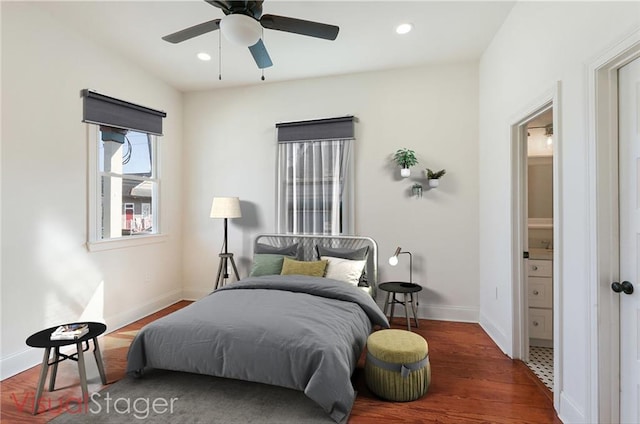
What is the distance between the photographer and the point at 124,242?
141 inches

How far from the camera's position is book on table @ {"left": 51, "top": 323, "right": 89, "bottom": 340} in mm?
2111

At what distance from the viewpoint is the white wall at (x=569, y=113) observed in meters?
1.67

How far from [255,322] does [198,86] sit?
11.8ft

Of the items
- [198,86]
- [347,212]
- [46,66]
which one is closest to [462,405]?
[347,212]

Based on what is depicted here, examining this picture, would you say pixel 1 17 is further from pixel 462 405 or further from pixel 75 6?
pixel 462 405

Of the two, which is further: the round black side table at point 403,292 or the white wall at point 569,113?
the round black side table at point 403,292

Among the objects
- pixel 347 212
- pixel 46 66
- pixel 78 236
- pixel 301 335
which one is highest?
pixel 46 66

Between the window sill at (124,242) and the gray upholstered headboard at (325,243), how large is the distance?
1.31 metres

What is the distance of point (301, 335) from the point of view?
2.05 metres

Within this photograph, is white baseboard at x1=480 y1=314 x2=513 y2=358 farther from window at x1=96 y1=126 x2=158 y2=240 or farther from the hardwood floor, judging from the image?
window at x1=96 y1=126 x2=158 y2=240

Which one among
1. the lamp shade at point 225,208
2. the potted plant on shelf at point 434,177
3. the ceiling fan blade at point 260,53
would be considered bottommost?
the lamp shade at point 225,208

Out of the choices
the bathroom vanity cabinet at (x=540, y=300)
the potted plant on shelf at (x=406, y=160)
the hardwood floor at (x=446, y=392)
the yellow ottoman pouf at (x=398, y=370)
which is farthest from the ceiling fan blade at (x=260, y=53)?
the bathroom vanity cabinet at (x=540, y=300)

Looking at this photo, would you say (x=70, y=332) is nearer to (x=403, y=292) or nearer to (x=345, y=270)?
(x=345, y=270)

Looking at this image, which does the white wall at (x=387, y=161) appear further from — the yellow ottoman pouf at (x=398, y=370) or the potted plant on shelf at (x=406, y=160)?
the yellow ottoman pouf at (x=398, y=370)
